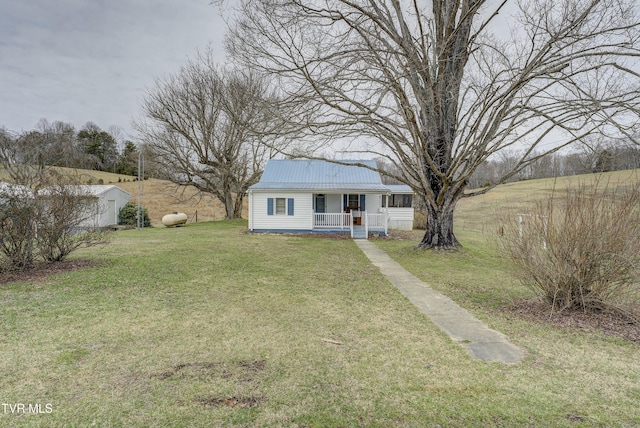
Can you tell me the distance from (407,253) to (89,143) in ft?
154

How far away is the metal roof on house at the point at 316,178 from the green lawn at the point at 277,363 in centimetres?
1201

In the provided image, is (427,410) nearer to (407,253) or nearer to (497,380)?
Result: (497,380)

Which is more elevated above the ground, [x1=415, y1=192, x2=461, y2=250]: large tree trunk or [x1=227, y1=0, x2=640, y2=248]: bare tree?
[x1=227, y1=0, x2=640, y2=248]: bare tree

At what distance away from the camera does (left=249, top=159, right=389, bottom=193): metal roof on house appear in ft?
60.8

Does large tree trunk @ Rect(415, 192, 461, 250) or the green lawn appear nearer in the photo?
the green lawn

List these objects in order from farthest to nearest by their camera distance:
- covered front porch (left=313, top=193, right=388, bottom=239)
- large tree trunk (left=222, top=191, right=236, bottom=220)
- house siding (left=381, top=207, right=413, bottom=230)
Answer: large tree trunk (left=222, top=191, right=236, bottom=220) < house siding (left=381, top=207, right=413, bottom=230) < covered front porch (left=313, top=193, right=388, bottom=239)

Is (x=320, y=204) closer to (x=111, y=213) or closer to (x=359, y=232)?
(x=359, y=232)

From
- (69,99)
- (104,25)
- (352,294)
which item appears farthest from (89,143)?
(352,294)

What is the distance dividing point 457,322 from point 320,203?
15.3 meters

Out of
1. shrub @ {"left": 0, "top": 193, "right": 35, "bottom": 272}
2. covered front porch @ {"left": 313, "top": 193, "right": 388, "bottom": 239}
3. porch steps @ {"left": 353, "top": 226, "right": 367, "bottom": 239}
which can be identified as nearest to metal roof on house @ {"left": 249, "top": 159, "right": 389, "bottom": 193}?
covered front porch @ {"left": 313, "top": 193, "right": 388, "bottom": 239}

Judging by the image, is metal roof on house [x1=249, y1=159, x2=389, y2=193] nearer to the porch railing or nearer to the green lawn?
the porch railing

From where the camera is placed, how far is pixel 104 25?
41.7ft

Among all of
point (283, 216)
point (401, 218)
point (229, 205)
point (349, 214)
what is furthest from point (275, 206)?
point (229, 205)

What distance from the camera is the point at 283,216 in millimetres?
18891
